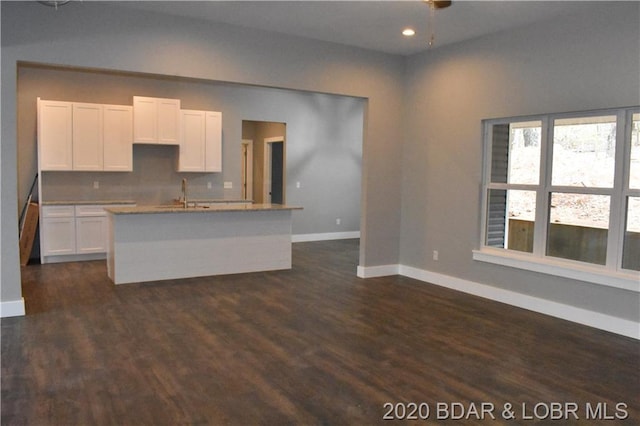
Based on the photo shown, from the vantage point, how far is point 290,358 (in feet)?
11.7

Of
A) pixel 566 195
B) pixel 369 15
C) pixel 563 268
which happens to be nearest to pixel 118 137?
pixel 369 15

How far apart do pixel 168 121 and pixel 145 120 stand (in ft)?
1.10

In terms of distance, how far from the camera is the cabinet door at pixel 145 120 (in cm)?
732

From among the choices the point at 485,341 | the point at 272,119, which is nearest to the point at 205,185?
the point at 272,119

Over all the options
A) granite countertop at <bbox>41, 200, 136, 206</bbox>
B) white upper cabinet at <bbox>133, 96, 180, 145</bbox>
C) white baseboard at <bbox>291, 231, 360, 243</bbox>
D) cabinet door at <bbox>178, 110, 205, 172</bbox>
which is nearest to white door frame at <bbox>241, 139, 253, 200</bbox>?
white baseboard at <bbox>291, 231, 360, 243</bbox>

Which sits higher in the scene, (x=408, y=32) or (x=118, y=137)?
(x=408, y=32)

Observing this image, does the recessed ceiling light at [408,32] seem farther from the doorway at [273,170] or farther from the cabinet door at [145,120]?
the doorway at [273,170]

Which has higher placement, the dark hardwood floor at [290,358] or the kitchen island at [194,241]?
the kitchen island at [194,241]

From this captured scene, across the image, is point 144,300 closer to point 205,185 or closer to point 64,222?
point 64,222

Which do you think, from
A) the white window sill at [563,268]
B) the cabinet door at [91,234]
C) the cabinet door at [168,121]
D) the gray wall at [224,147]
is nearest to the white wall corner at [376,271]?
the white window sill at [563,268]

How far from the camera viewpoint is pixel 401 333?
4.16 metres

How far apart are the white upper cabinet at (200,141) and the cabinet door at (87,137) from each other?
117 cm

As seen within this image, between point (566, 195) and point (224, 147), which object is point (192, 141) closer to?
point (224, 147)

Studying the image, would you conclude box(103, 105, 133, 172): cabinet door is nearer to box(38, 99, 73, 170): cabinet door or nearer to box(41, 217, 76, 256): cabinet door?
box(38, 99, 73, 170): cabinet door
